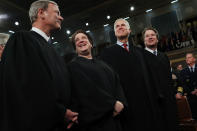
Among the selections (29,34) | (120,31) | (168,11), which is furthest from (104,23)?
(29,34)

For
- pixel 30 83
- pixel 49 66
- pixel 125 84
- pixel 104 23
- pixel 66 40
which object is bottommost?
pixel 125 84

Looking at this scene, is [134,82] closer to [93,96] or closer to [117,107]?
[117,107]

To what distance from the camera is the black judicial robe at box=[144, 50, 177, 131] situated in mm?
2564

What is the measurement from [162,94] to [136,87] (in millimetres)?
415

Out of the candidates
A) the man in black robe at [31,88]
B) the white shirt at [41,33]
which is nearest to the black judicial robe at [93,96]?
the man in black robe at [31,88]

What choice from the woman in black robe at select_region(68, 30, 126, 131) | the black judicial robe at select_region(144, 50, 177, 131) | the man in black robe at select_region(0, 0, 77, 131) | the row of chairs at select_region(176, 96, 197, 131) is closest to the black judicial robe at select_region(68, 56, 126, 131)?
the woman in black robe at select_region(68, 30, 126, 131)

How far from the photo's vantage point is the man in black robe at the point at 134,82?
7.82 feet

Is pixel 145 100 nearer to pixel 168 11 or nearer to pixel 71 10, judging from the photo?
pixel 71 10

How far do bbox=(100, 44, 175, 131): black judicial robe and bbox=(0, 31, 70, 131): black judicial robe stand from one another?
3.69 feet

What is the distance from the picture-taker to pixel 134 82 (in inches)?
98.0

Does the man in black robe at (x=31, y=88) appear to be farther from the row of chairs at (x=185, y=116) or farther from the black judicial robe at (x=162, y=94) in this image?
the row of chairs at (x=185, y=116)

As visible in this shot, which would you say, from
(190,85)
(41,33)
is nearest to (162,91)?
(41,33)

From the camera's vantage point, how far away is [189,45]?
11.3 m

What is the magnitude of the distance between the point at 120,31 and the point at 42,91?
165 centimetres
